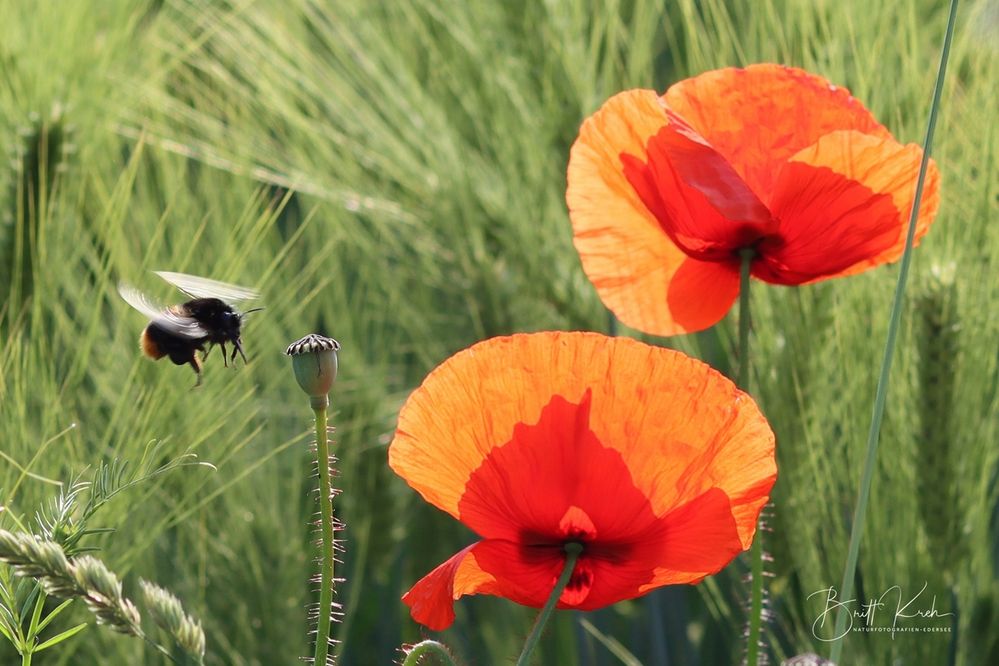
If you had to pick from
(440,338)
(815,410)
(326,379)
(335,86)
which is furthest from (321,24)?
(326,379)

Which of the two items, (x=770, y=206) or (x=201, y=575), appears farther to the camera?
(x=201, y=575)

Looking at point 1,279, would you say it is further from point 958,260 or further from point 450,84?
point 958,260

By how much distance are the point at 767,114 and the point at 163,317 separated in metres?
0.21

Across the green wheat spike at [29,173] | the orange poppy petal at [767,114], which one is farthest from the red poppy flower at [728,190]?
the green wheat spike at [29,173]

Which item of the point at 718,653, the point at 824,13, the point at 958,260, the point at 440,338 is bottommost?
the point at 718,653

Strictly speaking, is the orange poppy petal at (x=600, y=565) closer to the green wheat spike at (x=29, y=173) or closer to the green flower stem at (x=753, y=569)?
the green flower stem at (x=753, y=569)

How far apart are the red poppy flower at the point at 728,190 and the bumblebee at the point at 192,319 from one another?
13 centimetres

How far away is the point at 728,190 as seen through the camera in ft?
1.42

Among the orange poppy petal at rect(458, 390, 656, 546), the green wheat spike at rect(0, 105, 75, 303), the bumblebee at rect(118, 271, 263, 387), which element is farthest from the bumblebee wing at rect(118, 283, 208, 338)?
the green wheat spike at rect(0, 105, 75, 303)

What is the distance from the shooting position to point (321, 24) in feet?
2.81

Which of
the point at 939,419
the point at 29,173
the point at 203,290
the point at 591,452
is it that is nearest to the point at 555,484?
the point at 591,452

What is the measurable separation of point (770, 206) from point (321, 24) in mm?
474

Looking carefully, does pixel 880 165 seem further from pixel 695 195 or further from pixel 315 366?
pixel 315 366

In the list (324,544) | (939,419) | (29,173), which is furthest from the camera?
(29,173)
